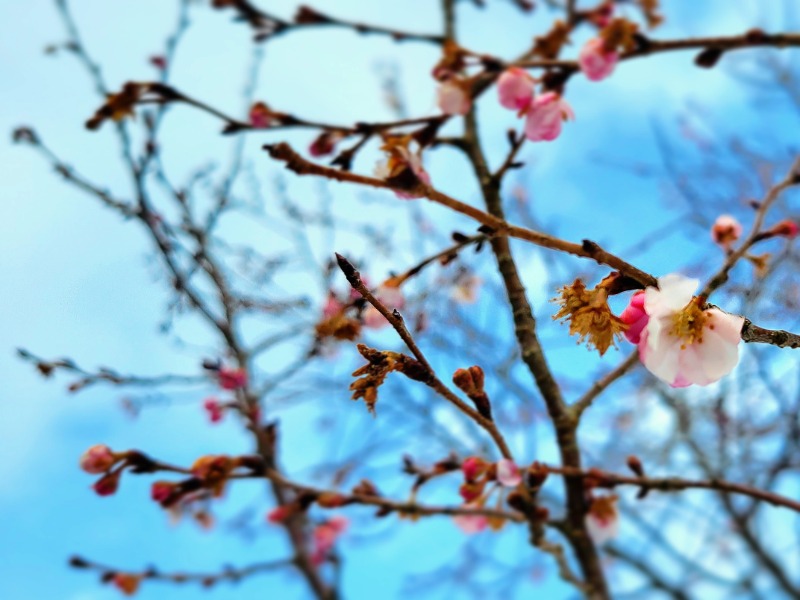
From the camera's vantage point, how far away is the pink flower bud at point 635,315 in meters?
1.05

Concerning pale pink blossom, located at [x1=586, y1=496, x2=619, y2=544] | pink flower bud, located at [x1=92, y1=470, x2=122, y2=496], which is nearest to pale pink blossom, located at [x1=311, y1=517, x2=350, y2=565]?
pale pink blossom, located at [x1=586, y1=496, x2=619, y2=544]

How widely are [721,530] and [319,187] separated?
11.7 ft

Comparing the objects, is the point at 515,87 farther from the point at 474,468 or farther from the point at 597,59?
the point at 474,468

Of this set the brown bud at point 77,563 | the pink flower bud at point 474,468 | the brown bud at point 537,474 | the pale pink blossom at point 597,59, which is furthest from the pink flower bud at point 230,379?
the pale pink blossom at point 597,59

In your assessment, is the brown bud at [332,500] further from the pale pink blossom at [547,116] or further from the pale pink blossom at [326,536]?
the pale pink blossom at [326,536]

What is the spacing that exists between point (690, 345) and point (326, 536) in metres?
2.71

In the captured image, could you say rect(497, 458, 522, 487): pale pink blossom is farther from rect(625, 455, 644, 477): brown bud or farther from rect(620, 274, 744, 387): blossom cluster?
rect(620, 274, 744, 387): blossom cluster

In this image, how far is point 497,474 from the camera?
1568 millimetres

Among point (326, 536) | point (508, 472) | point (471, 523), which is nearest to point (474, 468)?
point (508, 472)

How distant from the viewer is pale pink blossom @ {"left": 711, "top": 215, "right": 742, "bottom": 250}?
1972 millimetres

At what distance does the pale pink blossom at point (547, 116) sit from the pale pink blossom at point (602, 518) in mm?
1060

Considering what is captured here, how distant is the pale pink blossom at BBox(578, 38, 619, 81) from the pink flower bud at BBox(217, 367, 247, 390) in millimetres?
1965

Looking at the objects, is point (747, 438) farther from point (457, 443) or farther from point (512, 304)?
point (512, 304)

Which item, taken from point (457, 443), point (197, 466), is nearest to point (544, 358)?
point (197, 466)
